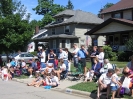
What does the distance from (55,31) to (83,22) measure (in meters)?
A: 6.91

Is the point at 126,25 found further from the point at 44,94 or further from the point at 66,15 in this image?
the point at 44,94

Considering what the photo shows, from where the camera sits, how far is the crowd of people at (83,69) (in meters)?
9.76

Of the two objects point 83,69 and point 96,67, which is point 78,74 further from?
point 96,67

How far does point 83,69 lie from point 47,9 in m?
60.6

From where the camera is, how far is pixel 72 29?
147ft

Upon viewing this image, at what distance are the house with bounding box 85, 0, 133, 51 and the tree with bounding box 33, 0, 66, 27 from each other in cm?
3509

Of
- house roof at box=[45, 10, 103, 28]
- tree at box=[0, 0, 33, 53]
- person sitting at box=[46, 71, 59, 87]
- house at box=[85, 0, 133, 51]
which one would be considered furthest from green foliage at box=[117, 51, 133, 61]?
house roof at box=[45, 10, 103, 28]

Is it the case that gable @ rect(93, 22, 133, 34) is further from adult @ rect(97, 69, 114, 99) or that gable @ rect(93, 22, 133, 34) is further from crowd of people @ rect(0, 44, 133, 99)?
adult @ rect(97, 69, 114, 99)

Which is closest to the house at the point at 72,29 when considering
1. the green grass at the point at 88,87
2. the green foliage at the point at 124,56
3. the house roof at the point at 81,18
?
the house roof at the point at 81,18

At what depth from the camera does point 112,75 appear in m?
9.70

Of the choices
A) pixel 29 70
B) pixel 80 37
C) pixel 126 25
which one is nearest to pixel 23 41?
pixel 29 70

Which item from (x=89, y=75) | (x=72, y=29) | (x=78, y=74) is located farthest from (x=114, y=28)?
(x=89, y=75)

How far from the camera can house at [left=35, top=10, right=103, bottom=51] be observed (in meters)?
44.3

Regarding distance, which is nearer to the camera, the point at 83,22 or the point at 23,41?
the point at 23,41
